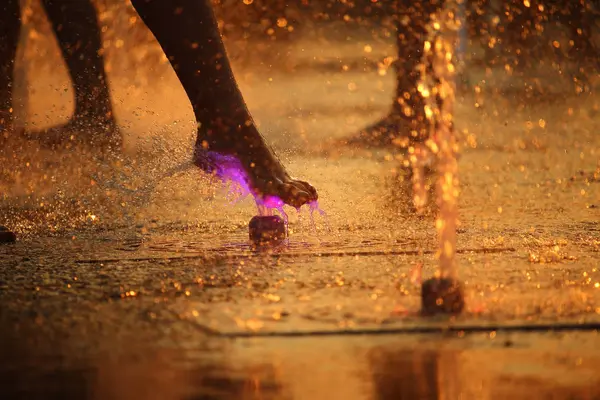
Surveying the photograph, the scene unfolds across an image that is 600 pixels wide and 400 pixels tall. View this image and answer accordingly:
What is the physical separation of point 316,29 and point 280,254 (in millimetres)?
6482

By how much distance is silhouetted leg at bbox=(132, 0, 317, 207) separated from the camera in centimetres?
412

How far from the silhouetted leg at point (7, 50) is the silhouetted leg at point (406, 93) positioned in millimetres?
1458

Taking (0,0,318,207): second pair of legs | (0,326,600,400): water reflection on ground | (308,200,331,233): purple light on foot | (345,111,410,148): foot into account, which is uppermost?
(345,111,410,148): foot

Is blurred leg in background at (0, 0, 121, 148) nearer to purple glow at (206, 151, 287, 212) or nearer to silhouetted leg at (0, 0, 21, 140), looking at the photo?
silhouetted leg at (0, 0, 21, 140)

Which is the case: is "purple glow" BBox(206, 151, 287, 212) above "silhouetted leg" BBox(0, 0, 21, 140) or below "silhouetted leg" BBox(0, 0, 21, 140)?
below

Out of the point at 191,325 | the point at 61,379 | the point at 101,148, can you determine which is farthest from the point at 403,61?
the point at 61,379

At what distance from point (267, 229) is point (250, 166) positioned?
8.6 inches

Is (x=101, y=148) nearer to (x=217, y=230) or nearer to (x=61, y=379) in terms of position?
(x=217, y=230)

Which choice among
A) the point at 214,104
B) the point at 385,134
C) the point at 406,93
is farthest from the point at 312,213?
the point at 406,93

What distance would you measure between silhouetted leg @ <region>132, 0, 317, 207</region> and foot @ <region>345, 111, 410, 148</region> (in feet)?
6.61

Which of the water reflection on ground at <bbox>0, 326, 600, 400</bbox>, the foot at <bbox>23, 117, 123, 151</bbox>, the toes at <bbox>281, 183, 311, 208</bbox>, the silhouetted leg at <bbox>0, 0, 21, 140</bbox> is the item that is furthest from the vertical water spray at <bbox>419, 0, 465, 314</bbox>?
the silhouetted leg at <bbox>0, 0, 21, 140</bbox>

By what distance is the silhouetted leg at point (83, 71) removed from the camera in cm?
558

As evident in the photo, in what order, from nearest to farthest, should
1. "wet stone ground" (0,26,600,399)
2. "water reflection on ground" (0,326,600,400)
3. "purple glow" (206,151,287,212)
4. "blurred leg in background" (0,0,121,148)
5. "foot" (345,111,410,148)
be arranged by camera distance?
"water reflection on ground" (0,326,600,400), "wet stone ground" (0,26,600,399), "purple glow" (206,151,287,212), "blurred leg in background" (0,0,121,148), "foot" (345,111,410,148)

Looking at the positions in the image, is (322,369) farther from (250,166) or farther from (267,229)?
(250,166)
